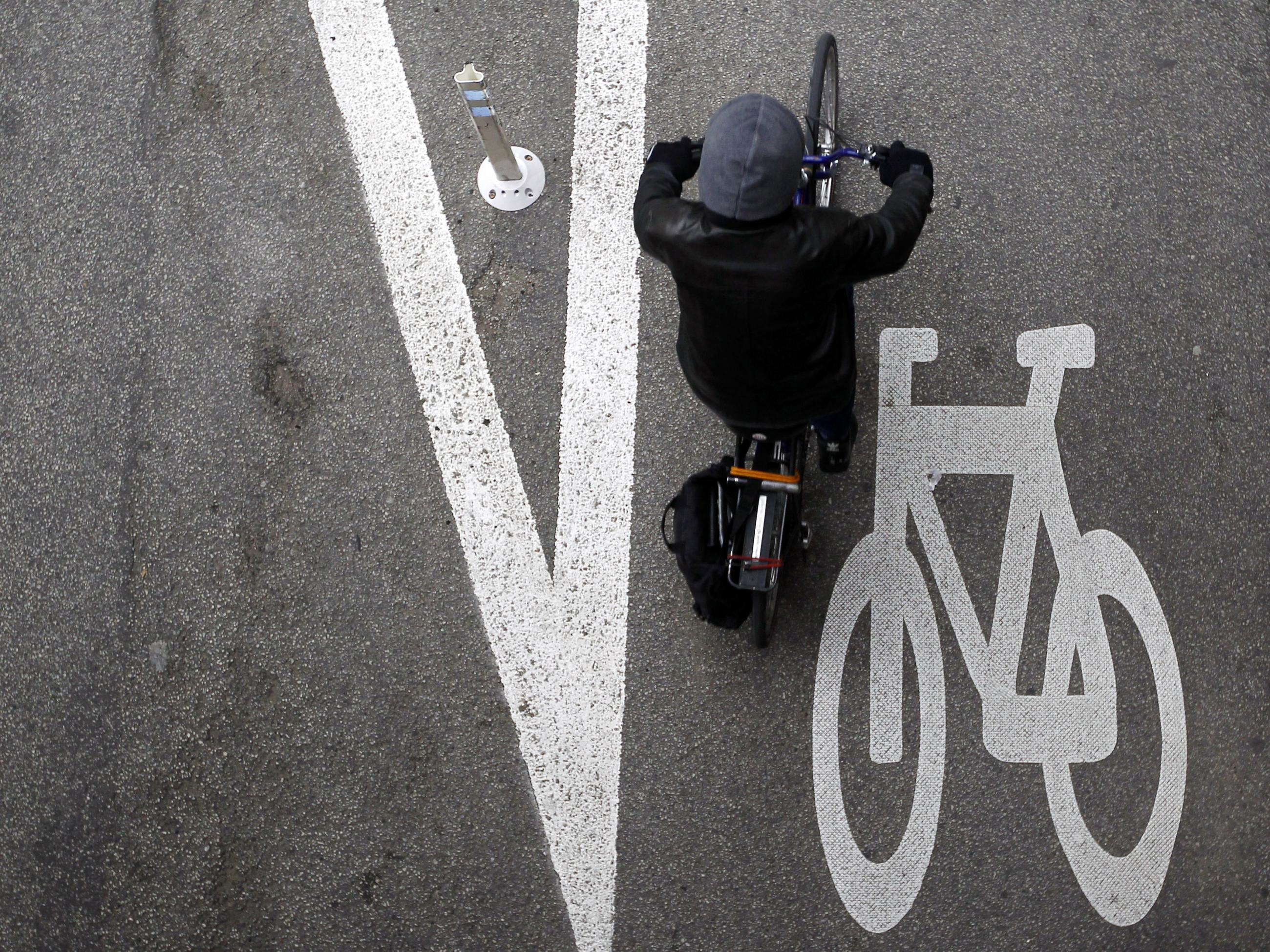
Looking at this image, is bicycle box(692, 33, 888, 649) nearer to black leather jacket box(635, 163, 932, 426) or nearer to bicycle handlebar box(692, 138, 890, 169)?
bicycle handlebar box(692, 138, 890, 169)

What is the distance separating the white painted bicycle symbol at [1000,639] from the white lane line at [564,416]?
0.97 meters

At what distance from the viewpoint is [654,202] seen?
2.66 metres

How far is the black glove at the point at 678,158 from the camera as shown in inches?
114

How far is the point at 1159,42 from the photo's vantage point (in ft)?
13.6

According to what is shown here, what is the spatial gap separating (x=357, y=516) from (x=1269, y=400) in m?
4.06

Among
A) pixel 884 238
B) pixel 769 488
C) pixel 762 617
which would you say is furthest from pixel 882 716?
pixel 884 238

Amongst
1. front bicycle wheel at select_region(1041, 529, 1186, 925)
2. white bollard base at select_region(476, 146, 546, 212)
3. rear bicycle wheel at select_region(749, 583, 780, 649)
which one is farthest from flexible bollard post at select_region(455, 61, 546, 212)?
front bicycle wheel at select_region(1041, 529, 1186, 925)

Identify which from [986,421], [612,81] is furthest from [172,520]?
[986,421]

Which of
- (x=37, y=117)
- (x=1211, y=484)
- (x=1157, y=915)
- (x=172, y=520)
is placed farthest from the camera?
(x=37, y=117)

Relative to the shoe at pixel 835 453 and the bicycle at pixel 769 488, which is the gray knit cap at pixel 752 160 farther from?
the shoe at pixel 835 453

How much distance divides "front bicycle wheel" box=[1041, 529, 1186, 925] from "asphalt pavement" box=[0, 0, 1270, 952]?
0.05 m

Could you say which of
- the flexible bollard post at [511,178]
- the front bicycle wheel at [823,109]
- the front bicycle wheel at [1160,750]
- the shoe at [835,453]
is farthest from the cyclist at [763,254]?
the front bicycle wheel at [1160,750]

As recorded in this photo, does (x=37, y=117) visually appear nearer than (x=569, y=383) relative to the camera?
No

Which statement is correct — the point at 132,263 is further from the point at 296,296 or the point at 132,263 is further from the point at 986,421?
the point at 986,421
